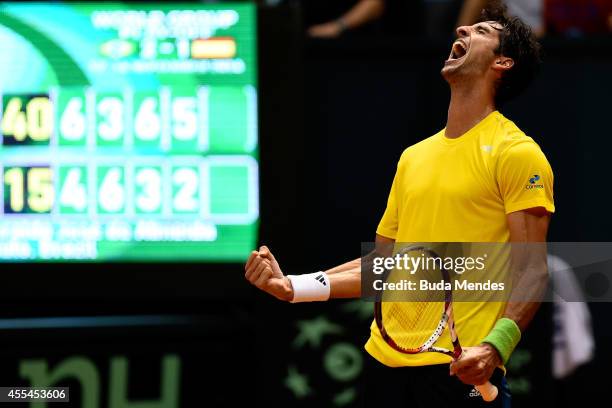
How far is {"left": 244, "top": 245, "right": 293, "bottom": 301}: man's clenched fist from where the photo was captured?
341 centimetres

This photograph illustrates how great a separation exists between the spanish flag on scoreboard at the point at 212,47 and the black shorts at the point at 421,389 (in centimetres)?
290

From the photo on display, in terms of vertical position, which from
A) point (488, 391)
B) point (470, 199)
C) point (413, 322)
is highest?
point (470, 199)

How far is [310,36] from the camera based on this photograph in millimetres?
6223

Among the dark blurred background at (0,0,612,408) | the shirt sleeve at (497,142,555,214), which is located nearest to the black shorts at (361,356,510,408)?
the shirt sleeve at (497,142,555,214)

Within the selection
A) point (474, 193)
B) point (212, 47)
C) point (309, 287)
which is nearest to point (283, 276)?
point (309, 287)

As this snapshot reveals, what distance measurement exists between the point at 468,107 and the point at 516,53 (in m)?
0.21

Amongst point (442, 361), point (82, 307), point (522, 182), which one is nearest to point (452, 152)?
point (522, 182)

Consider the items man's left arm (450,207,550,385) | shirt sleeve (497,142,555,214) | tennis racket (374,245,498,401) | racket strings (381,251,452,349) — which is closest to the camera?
man's left arm (450,207,550,385)

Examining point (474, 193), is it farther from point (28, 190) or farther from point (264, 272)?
point (28, 190)

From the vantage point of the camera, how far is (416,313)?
3486 millimetres

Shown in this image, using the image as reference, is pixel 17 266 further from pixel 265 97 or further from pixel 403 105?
pixel 403 105

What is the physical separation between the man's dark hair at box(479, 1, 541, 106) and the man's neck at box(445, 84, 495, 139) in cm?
6

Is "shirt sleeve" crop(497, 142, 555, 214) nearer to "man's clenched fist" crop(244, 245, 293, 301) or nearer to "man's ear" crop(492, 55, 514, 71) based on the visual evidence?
"man's ear" crop(492, 55, 514, 71)

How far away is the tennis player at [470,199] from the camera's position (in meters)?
3.27
